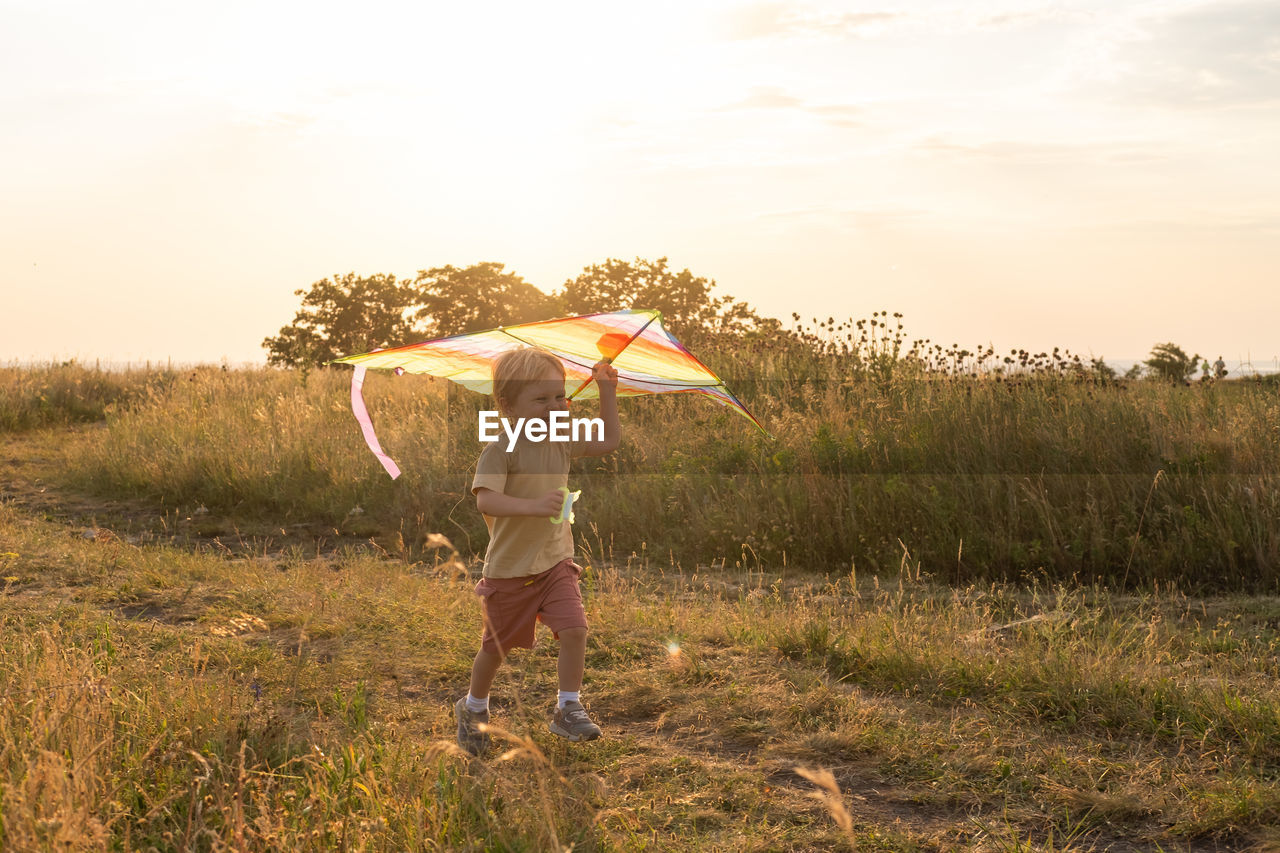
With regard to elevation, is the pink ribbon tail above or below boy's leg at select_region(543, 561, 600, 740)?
above

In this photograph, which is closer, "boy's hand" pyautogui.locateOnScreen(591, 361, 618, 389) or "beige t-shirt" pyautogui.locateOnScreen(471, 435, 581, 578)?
"beige t-shirt" pyautogui.locateOnScreen(471, 435, 581, 578)

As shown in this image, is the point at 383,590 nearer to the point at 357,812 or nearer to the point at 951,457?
the point at 357,812

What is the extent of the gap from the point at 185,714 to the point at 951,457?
22.5ft

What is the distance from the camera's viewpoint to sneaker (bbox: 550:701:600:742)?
4.25 m

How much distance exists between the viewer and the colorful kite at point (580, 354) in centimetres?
527

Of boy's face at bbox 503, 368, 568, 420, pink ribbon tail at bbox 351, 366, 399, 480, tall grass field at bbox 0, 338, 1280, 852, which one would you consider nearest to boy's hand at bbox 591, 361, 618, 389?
boy's face at bbox 503, 368, 568, 420

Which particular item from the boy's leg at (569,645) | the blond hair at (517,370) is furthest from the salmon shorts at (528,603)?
the blond hair at (517,370)

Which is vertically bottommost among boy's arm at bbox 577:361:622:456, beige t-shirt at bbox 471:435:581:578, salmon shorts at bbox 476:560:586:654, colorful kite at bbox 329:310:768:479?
salmon shorts at bbox 476:560:586:654

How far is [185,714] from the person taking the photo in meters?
4.06

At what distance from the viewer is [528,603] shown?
14.1 feet

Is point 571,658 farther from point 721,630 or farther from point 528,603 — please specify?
point 721,630

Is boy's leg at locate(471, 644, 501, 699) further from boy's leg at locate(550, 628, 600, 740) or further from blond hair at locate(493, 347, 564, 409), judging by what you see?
blond hair at locate(493, 347, 564, 409)

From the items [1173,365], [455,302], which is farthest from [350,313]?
[1173,365]

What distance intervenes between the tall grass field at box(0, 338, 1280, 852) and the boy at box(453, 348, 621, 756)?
0.30 metres
